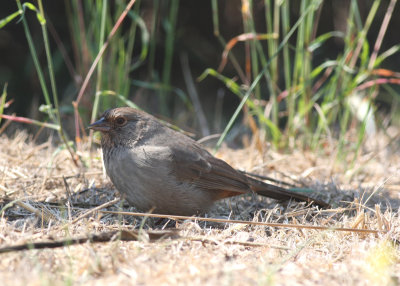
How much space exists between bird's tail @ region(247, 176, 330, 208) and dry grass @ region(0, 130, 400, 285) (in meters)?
0.07

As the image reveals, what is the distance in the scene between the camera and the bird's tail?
4.02 metres

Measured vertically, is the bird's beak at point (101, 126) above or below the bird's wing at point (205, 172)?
above

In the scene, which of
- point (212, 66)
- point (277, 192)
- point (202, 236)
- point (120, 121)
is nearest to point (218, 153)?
point (277, 192)

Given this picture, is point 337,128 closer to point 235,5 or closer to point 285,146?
point 285,146

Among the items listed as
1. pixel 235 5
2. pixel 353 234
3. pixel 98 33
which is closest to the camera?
pixel 353 234

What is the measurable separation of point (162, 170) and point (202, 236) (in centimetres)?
76

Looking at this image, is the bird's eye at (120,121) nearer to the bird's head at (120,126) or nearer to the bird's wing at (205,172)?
the bird's head at (120,126)

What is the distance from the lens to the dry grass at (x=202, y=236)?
2.46m

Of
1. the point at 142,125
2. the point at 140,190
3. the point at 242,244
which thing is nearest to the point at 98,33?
the point at 142,125

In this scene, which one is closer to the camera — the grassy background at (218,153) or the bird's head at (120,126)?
the grassy background at (218,153)

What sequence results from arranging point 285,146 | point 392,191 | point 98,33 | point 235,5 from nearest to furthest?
point 392,191
point 98,33
point 285,146
point 235,5

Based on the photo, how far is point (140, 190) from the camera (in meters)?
3.59

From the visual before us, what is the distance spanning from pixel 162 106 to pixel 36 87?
172 centimetres

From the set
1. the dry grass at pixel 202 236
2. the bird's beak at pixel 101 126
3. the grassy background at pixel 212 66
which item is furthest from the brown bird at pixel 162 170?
the grassy background at pixel 212 66
